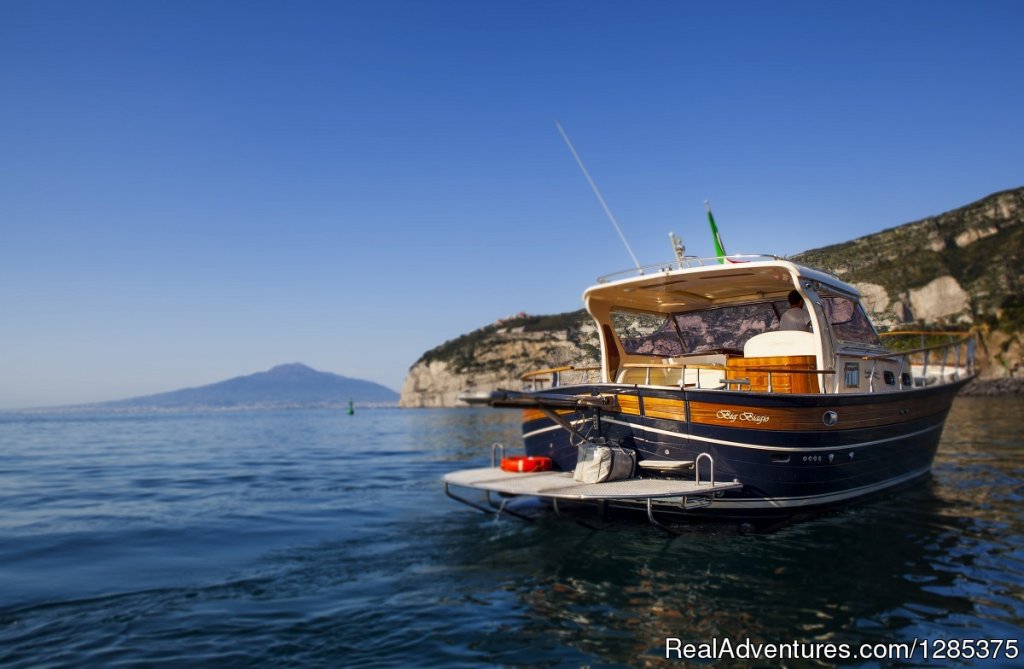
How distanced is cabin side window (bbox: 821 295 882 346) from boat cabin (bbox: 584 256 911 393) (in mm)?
21

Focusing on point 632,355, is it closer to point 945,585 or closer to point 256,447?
point 945,585

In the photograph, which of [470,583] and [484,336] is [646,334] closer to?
[470,583]

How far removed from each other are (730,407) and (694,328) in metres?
4.79

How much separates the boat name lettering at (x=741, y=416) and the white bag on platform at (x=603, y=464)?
1.42 metres

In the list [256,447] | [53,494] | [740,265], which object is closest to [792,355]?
[740,265]

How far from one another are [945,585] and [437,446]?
2390 centimetres

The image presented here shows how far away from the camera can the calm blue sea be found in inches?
236

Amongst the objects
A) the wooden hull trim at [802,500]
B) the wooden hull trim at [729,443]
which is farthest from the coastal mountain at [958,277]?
the wooden hull trim at [729,443]

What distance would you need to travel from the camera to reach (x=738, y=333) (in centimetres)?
1346

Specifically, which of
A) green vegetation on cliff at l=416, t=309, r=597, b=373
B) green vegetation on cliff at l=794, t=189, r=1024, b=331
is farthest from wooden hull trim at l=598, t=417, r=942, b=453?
green vegetation on cliff at l=416, t=309, r=597, b=373

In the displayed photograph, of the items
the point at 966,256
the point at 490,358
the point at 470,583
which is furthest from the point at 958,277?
the point at 470,583

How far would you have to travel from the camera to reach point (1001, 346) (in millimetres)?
68062

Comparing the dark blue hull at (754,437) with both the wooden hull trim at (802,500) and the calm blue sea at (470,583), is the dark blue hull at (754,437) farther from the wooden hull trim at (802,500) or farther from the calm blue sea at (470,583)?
the calm blue sea at (470,583)

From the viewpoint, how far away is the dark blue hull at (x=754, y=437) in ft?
30.8
